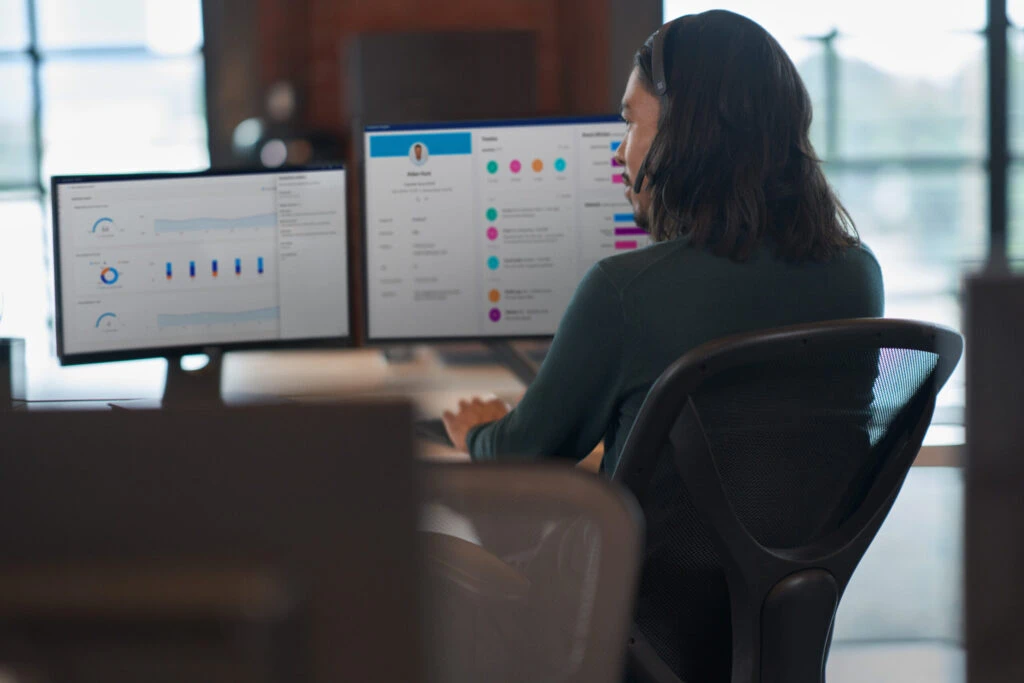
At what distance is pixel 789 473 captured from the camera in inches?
39.7

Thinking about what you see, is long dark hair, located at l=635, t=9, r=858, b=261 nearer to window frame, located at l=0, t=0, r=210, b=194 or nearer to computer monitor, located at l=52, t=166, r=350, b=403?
computer monitor, located at l=52, t=166, r=350, b=403

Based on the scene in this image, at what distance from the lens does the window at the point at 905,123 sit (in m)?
4.77

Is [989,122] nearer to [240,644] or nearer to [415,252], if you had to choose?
[415,252]

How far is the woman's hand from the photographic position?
1.51 meters

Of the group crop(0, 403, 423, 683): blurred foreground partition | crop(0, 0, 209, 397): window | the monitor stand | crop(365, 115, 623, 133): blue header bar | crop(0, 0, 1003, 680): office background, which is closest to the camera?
crop(0, 403, 423, 683): blurred foreground partition

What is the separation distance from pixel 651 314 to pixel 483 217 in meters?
0.81

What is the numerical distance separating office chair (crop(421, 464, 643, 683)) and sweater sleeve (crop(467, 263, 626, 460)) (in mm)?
484

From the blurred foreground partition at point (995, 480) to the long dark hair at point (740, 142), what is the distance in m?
0.76

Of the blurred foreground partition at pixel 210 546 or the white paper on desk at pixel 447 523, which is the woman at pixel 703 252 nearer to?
the white paper on desk at pixel 447 523

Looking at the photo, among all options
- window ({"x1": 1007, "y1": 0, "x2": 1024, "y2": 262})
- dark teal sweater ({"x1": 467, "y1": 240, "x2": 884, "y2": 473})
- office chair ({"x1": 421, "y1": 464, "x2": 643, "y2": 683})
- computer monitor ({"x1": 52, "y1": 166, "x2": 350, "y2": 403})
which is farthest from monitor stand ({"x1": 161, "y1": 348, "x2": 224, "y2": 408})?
window ({"x1": 1007, "y1": 0, "x2": 1024, "y2": 262})

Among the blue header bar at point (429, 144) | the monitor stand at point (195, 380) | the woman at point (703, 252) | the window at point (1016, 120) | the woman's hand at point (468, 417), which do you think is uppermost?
the window at point (1016, 120)

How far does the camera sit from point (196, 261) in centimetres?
180

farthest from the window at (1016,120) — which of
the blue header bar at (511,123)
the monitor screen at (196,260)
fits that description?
the monitor screen at (196,260)

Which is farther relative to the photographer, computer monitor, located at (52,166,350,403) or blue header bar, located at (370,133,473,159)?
blue header bar, located at (370,133,473,159)
